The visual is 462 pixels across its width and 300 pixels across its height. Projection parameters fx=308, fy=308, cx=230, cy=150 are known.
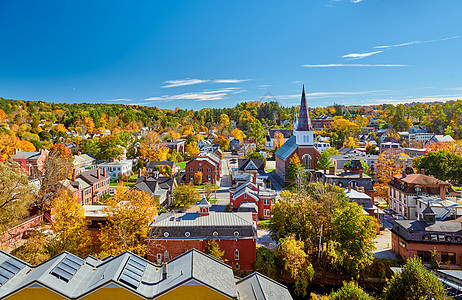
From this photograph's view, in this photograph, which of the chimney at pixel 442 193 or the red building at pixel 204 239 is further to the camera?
the chimney at pixel 442 193

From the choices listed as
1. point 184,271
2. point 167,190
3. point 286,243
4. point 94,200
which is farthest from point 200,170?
point 184,271

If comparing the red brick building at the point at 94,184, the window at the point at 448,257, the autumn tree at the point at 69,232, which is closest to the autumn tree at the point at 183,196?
the red brick building at the point at 94,184

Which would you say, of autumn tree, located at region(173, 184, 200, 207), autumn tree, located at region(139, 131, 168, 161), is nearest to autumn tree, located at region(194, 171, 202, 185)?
autumn tree, located at region(173, 184, 200, 207)

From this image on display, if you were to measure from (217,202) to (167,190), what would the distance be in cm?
723

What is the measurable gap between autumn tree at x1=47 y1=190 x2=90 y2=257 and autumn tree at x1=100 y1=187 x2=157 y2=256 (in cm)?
152

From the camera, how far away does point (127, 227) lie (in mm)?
25156

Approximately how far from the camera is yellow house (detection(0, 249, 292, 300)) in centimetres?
1344

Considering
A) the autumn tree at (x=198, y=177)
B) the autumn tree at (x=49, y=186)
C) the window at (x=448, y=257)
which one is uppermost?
the autumn tree at (x=49, y=186)

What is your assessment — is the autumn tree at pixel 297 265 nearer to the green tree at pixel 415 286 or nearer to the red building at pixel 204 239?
the red building at pixel 204 239

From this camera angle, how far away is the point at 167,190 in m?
43.3

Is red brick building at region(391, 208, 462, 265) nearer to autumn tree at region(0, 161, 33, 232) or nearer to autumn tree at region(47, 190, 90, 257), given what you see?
autumn tree at region(47, 190, 90, 257)

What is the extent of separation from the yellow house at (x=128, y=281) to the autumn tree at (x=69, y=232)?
8393 millimetres

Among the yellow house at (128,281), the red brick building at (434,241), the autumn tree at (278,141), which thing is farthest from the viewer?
the autumn tree at (278,141)

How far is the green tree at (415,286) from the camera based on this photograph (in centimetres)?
1650
